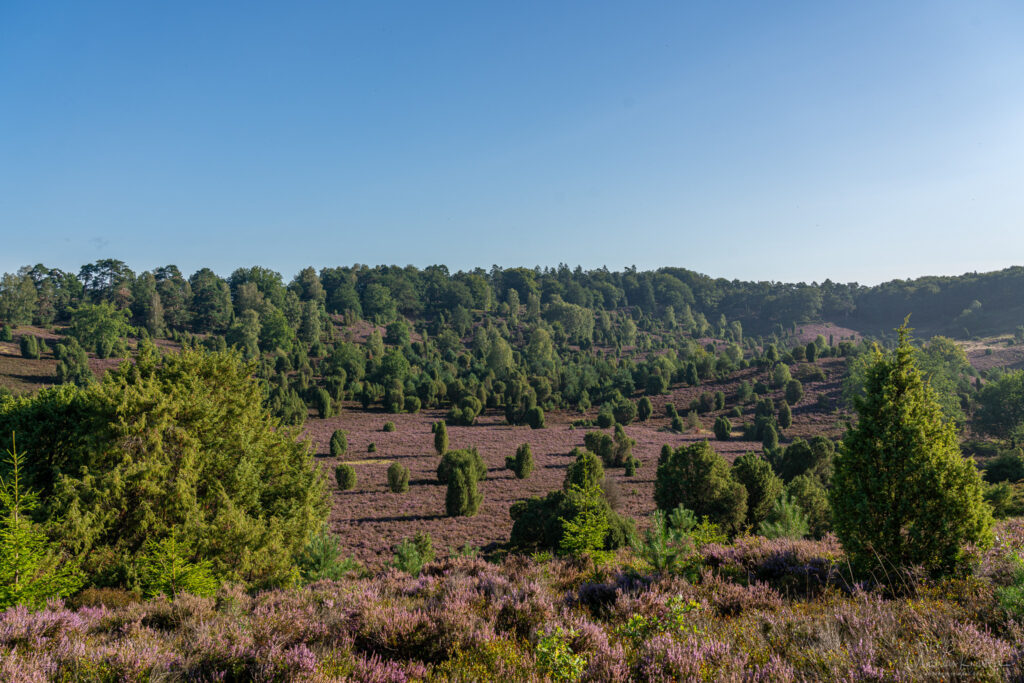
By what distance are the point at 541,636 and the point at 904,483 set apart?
7.09m

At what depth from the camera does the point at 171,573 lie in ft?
29.7

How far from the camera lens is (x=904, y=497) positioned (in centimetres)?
753

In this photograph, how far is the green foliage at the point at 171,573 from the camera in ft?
29.7

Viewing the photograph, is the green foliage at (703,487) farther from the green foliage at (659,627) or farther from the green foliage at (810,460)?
the green foliage at (659,627)

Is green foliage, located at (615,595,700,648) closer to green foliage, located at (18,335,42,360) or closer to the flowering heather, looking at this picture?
the flowering heather

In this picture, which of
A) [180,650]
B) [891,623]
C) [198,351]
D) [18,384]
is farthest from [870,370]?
[18,384]

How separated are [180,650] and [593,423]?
54.7 metres

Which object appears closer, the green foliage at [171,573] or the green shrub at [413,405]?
the green foliage at [171,573]

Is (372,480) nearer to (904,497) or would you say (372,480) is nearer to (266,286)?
(904,497)

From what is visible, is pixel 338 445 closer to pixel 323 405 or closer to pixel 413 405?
pixel 323 405

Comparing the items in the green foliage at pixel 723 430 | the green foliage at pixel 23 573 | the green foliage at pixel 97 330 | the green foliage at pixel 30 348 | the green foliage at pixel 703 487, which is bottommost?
the green foliage at pixel 723 430

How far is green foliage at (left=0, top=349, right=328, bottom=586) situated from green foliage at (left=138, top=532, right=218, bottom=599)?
1.37ft

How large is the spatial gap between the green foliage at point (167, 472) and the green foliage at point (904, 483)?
518 inches

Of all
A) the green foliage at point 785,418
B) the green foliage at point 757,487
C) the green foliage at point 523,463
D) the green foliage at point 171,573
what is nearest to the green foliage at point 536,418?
the green foliage at point 523,463
